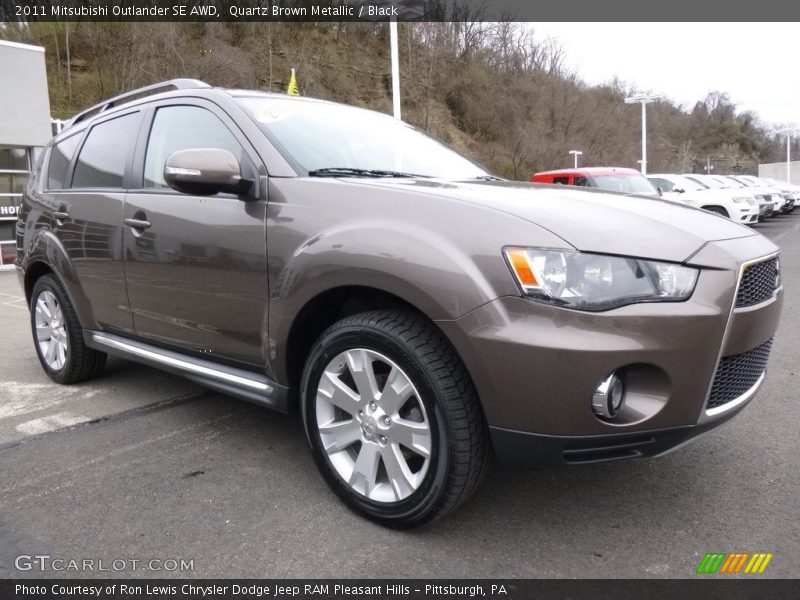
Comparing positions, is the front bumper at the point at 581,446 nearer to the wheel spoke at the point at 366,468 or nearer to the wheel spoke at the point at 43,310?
the wheel spoke at the point at 366,468

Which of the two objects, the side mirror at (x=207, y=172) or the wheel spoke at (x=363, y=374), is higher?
the side mirror at (x=207, y=172)

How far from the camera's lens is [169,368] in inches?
127

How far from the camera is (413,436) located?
7.28ft

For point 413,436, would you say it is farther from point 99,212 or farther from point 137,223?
point 99,212

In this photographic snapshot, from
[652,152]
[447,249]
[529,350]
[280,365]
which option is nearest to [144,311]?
[280,365]

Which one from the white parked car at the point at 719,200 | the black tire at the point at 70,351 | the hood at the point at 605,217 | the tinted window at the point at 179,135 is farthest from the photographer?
the white parked car at the point at 719,200

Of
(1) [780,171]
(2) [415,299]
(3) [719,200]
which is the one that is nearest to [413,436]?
(2) [415,299]

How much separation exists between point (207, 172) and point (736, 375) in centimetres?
212

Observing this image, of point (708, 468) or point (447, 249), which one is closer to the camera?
point (447, 249)

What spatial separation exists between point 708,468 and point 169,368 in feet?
8.45

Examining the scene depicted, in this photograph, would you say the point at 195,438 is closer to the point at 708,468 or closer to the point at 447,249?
the point at 447,249

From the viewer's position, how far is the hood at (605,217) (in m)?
2.05
